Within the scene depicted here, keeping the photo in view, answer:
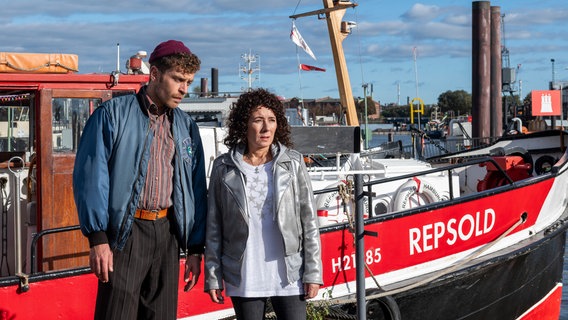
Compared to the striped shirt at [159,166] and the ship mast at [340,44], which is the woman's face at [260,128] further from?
the ship mast at [340,44]

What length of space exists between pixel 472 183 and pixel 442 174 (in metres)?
1.36

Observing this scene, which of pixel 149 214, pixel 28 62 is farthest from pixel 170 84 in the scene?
pixel 28 62

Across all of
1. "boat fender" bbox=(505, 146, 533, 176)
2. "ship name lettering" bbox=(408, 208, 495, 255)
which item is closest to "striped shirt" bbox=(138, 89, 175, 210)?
"ship name lettering" bbox=(408, 208, 495, 255)

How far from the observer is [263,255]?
13.6 ft

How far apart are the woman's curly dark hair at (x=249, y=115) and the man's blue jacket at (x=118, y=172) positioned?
0.25m

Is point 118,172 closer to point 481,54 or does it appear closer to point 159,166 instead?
point 159,166

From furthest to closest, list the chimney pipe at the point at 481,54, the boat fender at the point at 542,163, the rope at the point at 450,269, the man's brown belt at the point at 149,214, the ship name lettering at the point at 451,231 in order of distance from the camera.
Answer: the chimney pipe at the point at 481,54
the boat fender at the point at 542,163
the ship name lettering at the point at 451,231
the rope at the point at 450,269
the man's brown belt at the point at 149,214

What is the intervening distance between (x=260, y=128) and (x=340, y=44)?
5.88 m

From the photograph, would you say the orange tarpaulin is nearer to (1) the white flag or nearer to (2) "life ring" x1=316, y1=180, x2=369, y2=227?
(2) "life ring" x1=316, y1=180, x2=369, y2=227

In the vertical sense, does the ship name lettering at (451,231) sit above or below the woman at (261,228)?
below

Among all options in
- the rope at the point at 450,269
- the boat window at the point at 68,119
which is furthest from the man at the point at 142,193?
the rope at the point at 450,269

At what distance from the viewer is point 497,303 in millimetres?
8531

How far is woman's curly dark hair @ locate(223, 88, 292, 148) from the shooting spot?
4301 millimetres

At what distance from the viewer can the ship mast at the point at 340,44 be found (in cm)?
988
